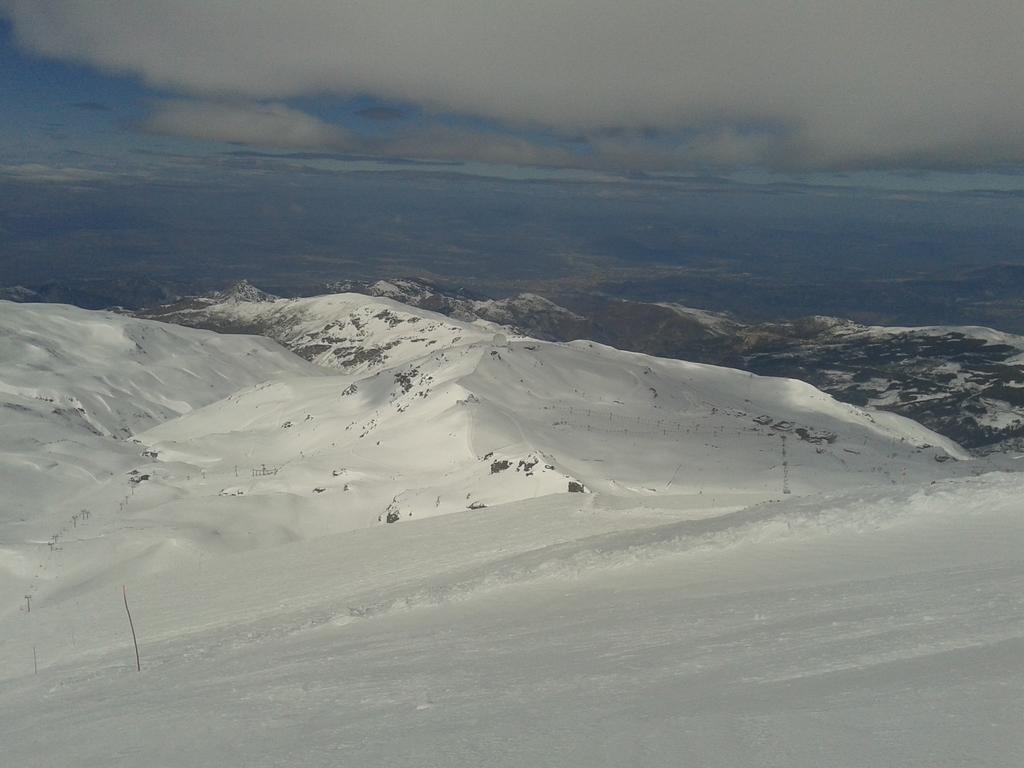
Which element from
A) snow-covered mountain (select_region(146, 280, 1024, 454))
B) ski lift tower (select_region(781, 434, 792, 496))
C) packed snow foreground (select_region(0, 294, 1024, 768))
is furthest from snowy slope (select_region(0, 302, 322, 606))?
snow-covered mountain (select_region(146, 280, 1024, 454))

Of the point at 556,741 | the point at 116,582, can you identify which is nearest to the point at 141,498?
the point at 116,582

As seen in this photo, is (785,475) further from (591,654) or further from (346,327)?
(346,327)

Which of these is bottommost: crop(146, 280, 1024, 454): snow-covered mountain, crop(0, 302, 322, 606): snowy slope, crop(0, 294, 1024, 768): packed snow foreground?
crop(146, 280, 1024, 454): snow-covered mountain

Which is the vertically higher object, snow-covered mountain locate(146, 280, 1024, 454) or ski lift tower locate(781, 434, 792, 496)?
ski lift tower locate(781, 434, 792, 496)

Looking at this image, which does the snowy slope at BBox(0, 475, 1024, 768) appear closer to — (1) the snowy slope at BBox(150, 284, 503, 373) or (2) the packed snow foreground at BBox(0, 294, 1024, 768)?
(2) the packed snow foreground at BBox(0, 294, 1024, 768)

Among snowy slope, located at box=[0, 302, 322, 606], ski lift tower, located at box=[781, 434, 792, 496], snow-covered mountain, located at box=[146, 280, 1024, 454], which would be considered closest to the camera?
ski lift tower, located at box=[781, 434, 792, 496]

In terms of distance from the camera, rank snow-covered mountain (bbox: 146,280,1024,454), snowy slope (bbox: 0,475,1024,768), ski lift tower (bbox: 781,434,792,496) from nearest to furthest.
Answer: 1. snowy slope (bbox: 0,475,1024,768)
2. ski lift tower (bbox: 781,434,792,496)
3. snow-covered mountain (bbox: 146,280,1024,454)

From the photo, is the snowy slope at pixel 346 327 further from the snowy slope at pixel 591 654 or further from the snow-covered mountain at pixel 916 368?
the snowy slope at pixel 591 654

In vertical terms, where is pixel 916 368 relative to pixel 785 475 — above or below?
below

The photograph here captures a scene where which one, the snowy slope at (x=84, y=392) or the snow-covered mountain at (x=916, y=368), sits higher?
the snowy slope at (x=84, y=392)

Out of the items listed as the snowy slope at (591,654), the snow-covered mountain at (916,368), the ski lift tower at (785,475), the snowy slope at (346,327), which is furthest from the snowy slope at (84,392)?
the snow-covered mountain at (916,368)

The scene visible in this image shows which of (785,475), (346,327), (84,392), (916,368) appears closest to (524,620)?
(785,475)
